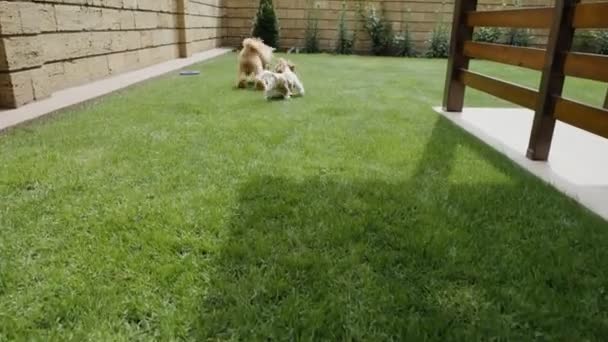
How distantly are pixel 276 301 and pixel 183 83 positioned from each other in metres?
3.90

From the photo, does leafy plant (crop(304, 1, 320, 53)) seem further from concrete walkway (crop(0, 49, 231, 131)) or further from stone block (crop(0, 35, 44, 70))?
stone block (crop(0, 35, 44, 70))

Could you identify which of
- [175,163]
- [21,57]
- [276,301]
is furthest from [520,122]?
[21,57]

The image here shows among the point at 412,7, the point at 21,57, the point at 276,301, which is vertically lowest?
the point at 276,301

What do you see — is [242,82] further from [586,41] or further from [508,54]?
[586,41]

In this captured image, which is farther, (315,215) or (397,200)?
(397,200)

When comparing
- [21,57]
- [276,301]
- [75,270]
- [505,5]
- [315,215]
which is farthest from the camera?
[505,5]

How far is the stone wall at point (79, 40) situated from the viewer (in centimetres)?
304

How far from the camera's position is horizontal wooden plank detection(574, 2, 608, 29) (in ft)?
6.39

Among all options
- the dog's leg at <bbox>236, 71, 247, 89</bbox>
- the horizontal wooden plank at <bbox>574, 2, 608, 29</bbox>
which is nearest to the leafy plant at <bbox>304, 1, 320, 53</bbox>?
the dog's leg at <bbox>236, 71, 247, 89</bbox>

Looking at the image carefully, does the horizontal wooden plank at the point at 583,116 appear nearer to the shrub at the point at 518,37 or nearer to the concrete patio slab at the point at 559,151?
the concrete patio slab at the point at 559,151

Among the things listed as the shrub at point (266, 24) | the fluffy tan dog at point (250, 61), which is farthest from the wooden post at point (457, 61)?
the shrub at point (266, 24)

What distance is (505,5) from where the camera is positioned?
9570 millimetres

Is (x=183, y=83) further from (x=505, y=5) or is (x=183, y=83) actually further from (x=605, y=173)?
(x=505, y=5)

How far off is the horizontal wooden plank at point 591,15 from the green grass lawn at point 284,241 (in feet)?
2.46
